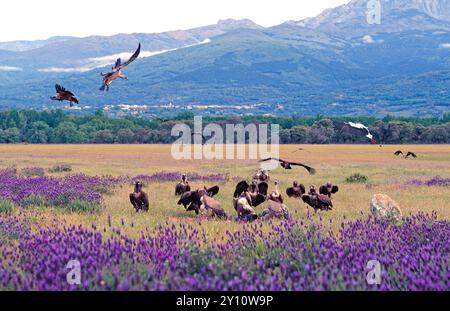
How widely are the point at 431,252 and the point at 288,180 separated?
17.9 meters

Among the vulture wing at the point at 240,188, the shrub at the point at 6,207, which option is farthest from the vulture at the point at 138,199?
the shrub at the point at 6,207

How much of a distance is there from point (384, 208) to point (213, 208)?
Result: 134 inches

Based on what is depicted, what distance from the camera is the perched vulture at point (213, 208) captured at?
12305mm

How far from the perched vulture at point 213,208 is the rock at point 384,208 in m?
2.95

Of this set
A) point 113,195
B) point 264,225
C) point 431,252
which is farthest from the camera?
point 113,195

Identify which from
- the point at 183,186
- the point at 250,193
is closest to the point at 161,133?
the point at 183,186

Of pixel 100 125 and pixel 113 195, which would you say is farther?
pixel 100 125

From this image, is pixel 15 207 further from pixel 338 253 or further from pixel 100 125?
pixel 100 125

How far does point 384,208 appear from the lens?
12359 millimetres

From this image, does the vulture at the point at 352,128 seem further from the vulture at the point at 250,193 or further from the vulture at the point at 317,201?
the vulture at the point at 250,193

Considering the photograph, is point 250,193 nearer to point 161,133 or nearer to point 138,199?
point 138,199

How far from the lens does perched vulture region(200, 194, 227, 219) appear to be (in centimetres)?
1230
